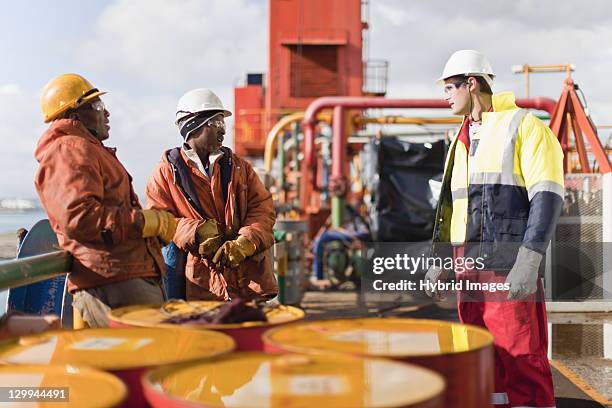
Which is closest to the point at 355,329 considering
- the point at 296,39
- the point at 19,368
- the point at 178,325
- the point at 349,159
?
the point at 178,325

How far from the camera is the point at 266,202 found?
4.44m

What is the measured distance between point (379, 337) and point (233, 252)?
6.85 feet

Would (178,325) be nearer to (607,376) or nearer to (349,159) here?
(607,376)

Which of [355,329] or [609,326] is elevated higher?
[355,329]

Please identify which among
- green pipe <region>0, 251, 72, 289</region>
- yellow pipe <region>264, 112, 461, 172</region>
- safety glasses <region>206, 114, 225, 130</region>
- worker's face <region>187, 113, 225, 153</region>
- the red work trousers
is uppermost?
yellow pipe <region>264, 112, 461, 172</region>

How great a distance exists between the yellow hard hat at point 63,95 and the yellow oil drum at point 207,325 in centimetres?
128

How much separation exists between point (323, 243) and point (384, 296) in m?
1.77

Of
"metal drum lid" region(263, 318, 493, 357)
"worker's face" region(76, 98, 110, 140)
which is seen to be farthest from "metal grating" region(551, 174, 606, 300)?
"metal drum lid" region(263, 318, 493, 357)

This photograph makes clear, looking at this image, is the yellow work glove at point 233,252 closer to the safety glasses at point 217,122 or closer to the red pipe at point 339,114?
the safety glasses at point 217,122

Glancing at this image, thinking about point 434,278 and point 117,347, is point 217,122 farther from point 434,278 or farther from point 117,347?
point 117,347

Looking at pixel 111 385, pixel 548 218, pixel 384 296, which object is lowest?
pixel 384 296

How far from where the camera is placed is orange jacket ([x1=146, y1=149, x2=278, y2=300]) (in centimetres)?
418

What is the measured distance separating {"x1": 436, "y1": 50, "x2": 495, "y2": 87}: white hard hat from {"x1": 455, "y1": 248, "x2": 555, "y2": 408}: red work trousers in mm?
1185

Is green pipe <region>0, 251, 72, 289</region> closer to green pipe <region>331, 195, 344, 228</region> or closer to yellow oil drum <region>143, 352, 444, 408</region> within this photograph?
yellow oil drum <region>143, 352, 444, 408</region>
